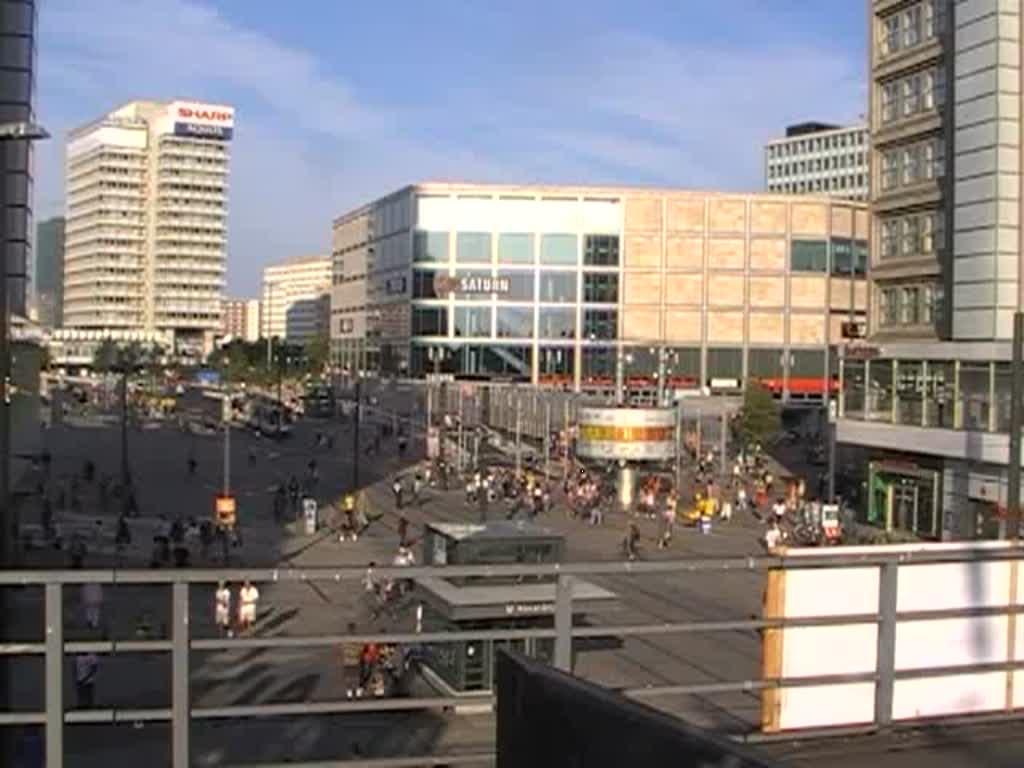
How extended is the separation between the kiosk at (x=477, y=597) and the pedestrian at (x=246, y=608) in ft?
14.7

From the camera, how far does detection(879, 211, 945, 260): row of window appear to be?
57.3 m

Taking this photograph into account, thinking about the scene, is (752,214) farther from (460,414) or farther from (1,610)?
(1,610)

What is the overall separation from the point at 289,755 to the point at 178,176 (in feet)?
619

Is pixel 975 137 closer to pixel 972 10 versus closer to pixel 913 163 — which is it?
pixel 972 10

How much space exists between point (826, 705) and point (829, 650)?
290mm

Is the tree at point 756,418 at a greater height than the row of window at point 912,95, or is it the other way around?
the row of window at point 912,95

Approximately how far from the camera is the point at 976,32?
52250mm

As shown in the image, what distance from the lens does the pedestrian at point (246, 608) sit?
33031 millimetres

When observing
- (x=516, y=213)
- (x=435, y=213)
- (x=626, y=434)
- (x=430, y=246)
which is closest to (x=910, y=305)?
(x=626, y=434)

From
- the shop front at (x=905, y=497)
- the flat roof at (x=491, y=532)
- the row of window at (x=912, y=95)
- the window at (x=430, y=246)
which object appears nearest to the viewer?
the flat roof at (x=491, y=532)

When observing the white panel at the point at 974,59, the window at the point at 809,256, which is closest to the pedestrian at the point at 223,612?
the white panel at the point at 974,59

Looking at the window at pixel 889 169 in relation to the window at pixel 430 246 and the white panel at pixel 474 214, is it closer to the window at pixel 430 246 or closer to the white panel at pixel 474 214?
the white panel at pixel 474 214

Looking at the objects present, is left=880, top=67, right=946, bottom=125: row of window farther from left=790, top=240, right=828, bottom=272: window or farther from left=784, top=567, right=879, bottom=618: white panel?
left=790, top=240, right=828, bottom=272: window

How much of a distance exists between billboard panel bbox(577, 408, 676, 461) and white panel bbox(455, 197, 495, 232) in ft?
179
